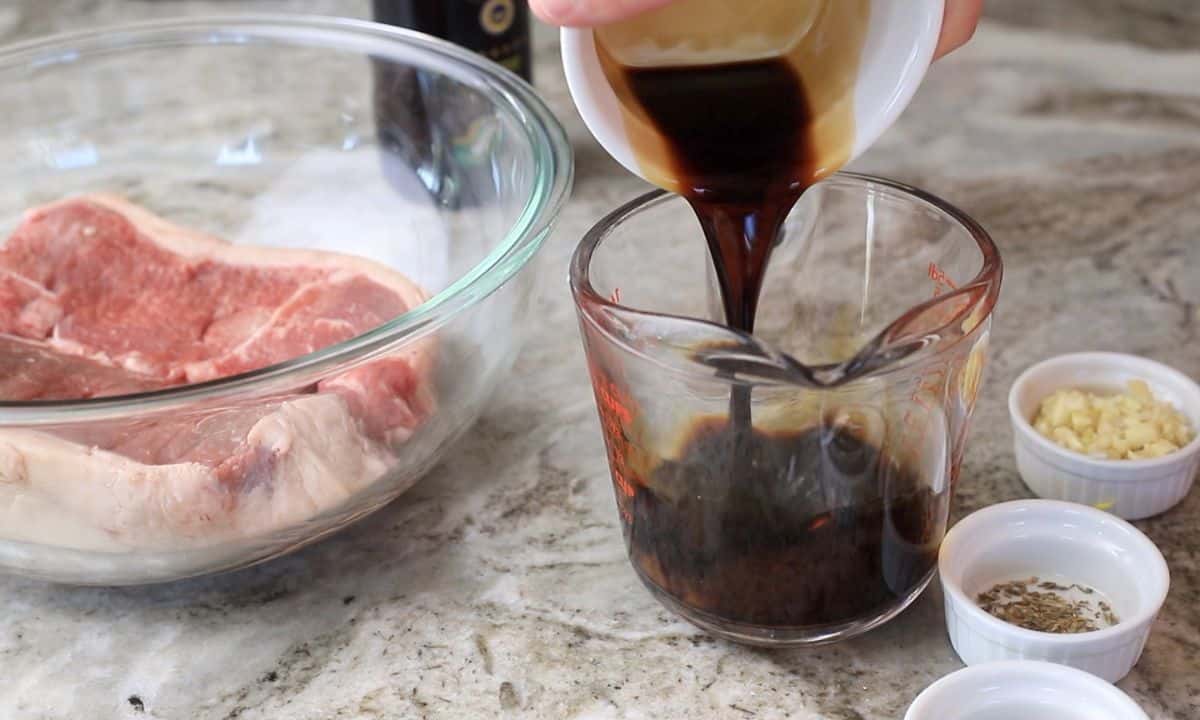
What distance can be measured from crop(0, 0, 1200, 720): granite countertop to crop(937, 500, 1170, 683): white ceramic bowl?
1.6 inches

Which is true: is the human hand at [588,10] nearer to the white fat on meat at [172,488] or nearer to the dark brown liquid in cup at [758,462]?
the dark brown liquid in cup at [758,462]

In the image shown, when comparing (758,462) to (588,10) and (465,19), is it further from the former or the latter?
(465,19)

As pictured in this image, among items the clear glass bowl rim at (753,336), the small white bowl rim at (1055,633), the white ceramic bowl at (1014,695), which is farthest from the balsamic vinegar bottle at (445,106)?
the white ceramic bowl at (1014,695)

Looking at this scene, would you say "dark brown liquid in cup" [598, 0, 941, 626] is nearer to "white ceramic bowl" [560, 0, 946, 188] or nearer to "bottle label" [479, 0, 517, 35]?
"white ceramic bowl" [560, 0, 946, 188]

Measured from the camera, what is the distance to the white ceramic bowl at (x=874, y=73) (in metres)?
0.86

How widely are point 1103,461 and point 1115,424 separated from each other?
60 mm

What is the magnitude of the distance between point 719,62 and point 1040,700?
478mm

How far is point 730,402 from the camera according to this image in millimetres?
838

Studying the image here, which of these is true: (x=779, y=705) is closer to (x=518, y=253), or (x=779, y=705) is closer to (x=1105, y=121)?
(x=518, y=253)

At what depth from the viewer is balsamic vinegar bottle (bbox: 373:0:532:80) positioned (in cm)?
147

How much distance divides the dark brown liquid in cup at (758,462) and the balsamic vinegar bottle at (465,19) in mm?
618

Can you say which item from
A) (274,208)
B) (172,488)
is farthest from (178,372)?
(274,208)

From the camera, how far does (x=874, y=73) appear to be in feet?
2.95

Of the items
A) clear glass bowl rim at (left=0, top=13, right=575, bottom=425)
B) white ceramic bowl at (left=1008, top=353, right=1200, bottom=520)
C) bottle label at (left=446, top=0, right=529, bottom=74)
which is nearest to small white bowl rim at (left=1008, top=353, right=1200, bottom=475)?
white ceramic bowl at (left=1008, top=353, right=1200, bottom=520)
